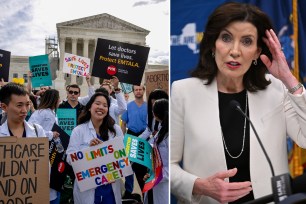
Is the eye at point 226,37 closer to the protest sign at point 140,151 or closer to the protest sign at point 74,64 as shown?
the protest sign at point 140,151

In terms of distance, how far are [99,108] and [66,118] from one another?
117cm

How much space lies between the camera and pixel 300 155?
155 centimetres

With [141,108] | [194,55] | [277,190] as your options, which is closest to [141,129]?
[141,108]

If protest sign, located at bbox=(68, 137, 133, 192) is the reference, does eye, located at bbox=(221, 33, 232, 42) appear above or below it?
above

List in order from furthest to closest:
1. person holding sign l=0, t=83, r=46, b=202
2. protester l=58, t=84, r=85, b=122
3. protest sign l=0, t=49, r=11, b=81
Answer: protester l=58, t=84, r=85, b=122 → protest sign l=0, t=49, r=11, b=81 → person holding sign l=0, t=83, r=46, b=202

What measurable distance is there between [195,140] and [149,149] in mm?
1167

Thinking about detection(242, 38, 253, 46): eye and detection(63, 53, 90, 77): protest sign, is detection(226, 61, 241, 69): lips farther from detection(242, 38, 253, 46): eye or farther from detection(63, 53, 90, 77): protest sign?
detection(63, 53, 90, 77): protest sign

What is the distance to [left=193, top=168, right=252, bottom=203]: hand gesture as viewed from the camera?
1475 mm

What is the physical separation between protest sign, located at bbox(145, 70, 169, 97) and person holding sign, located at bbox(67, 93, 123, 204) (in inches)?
11.9

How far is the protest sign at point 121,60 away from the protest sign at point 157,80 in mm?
260

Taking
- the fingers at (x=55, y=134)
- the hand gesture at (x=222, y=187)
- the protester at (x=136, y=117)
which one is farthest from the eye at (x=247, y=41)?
the protester at (x=136, y=117)

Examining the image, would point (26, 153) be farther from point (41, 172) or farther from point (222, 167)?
point (222, 167)

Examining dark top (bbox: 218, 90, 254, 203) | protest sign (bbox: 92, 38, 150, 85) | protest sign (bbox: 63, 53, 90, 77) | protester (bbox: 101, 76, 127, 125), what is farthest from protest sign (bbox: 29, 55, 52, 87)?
dark top (bbox: 218, 90, 254, 203)

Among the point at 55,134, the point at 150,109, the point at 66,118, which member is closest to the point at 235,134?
the point at 150,109
